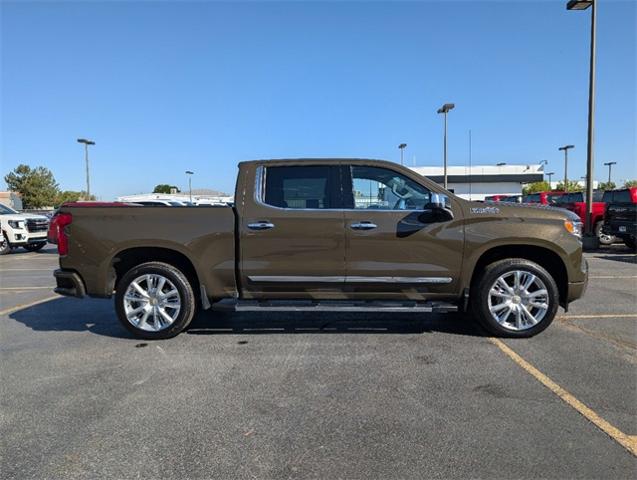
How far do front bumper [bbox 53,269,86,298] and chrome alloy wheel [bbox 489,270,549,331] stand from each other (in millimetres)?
4413

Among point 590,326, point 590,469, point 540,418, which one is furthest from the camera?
point 590,326

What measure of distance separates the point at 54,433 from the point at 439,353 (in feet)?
10.8

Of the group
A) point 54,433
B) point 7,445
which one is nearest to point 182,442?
point 54,433

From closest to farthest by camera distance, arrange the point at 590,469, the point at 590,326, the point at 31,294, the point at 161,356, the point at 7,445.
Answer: the point at 590,469 → the point at 7,445 → the point at 161,356 → the point at 590,326 → the point at 31,294

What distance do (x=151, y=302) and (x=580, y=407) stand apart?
13.5 feet

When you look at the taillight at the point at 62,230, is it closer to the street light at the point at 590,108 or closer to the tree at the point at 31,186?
the street light at the point at 590,108

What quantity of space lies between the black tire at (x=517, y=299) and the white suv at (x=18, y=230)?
50.6 feet

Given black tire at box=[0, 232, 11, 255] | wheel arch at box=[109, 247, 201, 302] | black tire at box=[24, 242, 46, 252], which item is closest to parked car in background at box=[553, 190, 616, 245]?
wheel arch at box=[109, 247, 201, 302]

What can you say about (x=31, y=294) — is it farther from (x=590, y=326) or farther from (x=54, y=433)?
(x=590, y=326)

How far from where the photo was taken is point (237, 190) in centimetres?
516

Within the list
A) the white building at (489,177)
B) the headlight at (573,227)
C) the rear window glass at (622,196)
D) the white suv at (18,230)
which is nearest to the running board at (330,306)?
the headlight at (573,227)

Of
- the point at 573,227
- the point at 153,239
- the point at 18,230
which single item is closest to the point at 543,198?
the point at 573,227

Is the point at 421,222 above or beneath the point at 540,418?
above

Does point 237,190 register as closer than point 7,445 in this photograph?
No
